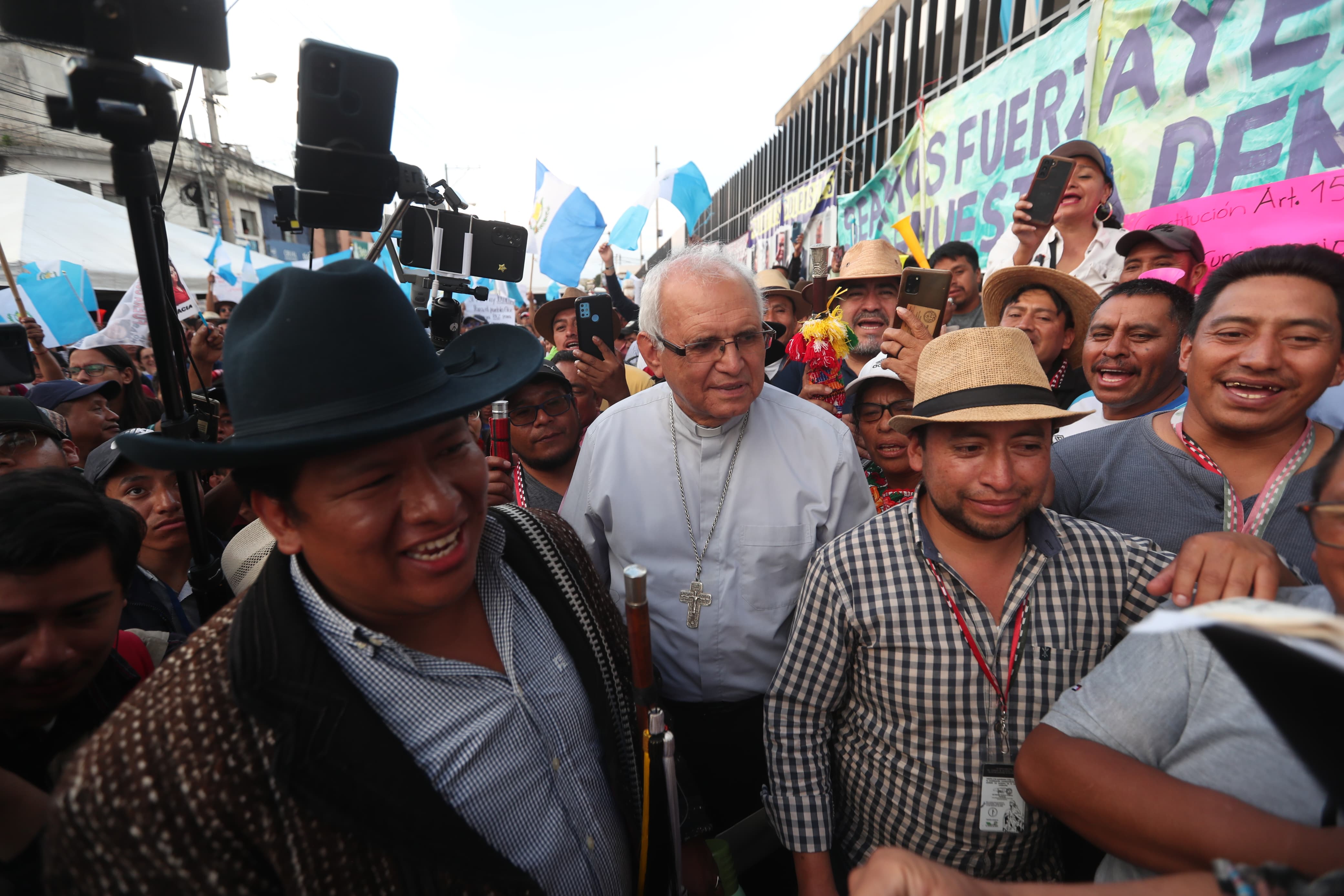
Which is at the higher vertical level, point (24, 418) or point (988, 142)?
point (988, 142)

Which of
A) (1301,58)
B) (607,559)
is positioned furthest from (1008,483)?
(1301,58)

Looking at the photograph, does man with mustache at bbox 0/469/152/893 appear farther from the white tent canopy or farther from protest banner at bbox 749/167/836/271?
protest banner at bbox 749/167/836/271

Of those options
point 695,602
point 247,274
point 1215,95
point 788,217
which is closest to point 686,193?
point 1215,95

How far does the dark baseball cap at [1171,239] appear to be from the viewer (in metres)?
3.04

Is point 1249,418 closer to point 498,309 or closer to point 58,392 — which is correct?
point 58,392

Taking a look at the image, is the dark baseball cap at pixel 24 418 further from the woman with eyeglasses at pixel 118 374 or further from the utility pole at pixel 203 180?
the utility pole at pixel 203 180

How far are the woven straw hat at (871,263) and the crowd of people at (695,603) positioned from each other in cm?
129

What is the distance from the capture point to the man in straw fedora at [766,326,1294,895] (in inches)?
65.2

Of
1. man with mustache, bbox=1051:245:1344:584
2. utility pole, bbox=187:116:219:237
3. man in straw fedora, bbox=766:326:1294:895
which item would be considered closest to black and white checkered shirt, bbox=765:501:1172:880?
man in straw fedora, bbox=766:326:1294:895

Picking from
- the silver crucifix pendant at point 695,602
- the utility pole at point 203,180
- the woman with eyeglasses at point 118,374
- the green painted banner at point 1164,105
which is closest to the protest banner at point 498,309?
the woman with eyeglasses at point 118,374

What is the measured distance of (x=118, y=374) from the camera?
4.82 metres

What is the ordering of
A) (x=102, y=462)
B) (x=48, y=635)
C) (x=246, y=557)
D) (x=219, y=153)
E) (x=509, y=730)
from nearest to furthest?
(x=509, y=730) → (x=48, y=635) → (x=246, y=557) → (x=102, y=462) → (x=219, y=153)

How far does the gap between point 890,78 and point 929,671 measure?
528 inches

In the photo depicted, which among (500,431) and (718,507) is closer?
(718,507)
